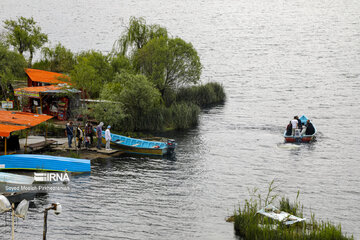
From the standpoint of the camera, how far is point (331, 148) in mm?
40625

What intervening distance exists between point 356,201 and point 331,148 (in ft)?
42.5

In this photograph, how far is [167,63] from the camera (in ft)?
167

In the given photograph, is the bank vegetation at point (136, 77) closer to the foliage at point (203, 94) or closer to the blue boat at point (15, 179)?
the foliage at point (203, 94)

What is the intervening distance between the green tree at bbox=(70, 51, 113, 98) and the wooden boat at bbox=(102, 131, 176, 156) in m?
7.47

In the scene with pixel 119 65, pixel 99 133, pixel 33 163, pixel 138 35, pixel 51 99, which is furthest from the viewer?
pixel 138 35

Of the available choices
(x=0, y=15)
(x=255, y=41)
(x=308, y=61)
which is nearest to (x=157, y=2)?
(x=0, y=15)

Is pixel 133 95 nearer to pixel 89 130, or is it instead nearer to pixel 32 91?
pixel 89 130

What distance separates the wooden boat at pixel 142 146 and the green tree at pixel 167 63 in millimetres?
13741

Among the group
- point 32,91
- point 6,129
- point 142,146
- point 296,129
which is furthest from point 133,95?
point 296,129

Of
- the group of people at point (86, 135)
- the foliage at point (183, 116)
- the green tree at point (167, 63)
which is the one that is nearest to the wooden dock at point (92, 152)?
the group of people at point (86, 135)

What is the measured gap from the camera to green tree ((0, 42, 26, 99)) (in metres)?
47.0

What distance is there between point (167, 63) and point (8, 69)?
17545 millimetres

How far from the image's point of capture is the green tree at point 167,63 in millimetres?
50125

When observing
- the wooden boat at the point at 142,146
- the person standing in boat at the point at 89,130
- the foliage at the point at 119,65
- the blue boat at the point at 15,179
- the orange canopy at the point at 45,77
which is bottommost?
the blue boat at the point at 15,179
